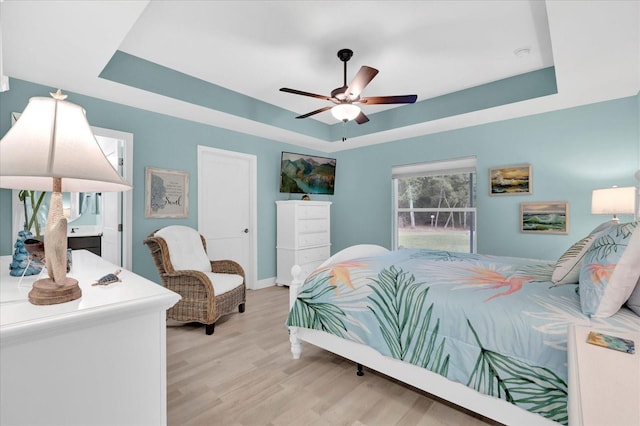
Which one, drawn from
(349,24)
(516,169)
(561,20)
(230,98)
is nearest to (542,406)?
(561,20)

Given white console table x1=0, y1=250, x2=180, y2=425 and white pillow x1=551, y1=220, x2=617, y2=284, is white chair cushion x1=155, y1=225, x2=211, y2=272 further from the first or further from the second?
white pillow x1=551, y1=220, x2=617, y2=284

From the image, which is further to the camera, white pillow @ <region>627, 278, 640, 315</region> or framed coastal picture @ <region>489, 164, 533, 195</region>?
framed coastal picture @ <region>489, 164, 533, 195</region>

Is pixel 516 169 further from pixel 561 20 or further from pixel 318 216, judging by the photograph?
pixel 318 216

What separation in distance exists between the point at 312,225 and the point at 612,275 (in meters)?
3.83

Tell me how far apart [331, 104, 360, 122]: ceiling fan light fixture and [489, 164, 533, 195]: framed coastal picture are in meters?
2.22

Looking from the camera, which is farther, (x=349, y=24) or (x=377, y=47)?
(x=377, y=47)

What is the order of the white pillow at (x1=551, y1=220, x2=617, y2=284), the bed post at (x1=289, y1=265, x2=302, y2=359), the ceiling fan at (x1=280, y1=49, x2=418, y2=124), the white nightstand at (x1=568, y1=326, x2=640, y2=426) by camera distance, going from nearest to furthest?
1. the white nightstand at (x1=568, y1=326, x2=640, y2=426)
2. the white pillow at (x1=551, y1=220, x2=617, y2=284)
3. the bed post at (x1=289, y1=265, x2=302, y2=359)
4. the ceiling fan at (x1=280, y1=49, x2=418, y2=124)

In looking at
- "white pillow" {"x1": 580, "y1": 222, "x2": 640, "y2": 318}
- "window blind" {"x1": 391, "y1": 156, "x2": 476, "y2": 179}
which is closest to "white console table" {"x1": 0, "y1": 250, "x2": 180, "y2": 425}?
"white pillow" {"x1": 580, "y1": 222, "x2": 640, "y2": 318}

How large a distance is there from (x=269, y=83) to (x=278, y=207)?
1.95 meters

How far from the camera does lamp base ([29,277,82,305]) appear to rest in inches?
34.9

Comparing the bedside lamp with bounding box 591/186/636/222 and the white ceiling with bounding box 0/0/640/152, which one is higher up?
the white ceiling with bounding box 0/0/640/152

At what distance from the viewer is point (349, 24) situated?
8.05 ft

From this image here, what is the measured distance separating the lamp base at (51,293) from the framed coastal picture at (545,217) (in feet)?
14.0

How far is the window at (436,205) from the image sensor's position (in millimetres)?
4301
